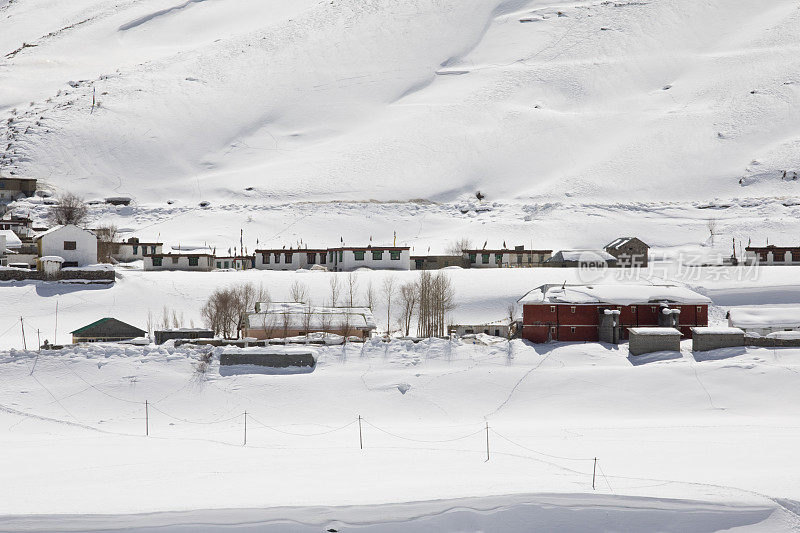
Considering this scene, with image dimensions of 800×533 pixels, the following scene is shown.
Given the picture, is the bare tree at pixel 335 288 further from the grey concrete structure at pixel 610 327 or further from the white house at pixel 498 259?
the grey concrete structure at pixel 610 327

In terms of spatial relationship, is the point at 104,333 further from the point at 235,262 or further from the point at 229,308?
the point at 235,262

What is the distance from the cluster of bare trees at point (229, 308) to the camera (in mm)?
49156

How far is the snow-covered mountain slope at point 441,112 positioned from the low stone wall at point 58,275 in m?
56.9

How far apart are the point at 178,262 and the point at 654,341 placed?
1674 inches

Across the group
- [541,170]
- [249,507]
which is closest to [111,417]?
[249,507]

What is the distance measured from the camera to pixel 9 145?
13150 centimetres

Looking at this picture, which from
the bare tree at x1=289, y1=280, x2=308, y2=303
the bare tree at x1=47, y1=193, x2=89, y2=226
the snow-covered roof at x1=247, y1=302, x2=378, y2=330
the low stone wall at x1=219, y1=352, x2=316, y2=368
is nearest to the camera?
the low stone wall at x1=219, y1=352, x2=316, y2=368

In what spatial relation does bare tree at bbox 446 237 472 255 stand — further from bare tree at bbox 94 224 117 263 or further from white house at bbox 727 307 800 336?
white house at bbox 727 307 800 336

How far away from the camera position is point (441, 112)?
150m

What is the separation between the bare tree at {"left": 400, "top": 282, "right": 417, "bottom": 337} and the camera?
51.3 meters

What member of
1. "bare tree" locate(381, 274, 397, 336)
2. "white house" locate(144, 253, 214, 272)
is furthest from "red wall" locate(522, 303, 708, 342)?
"white house" locate(144, 253, 214, 272)

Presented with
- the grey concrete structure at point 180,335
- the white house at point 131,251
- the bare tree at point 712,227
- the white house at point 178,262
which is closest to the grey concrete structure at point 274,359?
the grey concrete structure at point 180,335

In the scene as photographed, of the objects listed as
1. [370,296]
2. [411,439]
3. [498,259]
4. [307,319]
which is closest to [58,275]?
[370,296]

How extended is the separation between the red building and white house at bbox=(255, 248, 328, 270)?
94.2 feet
